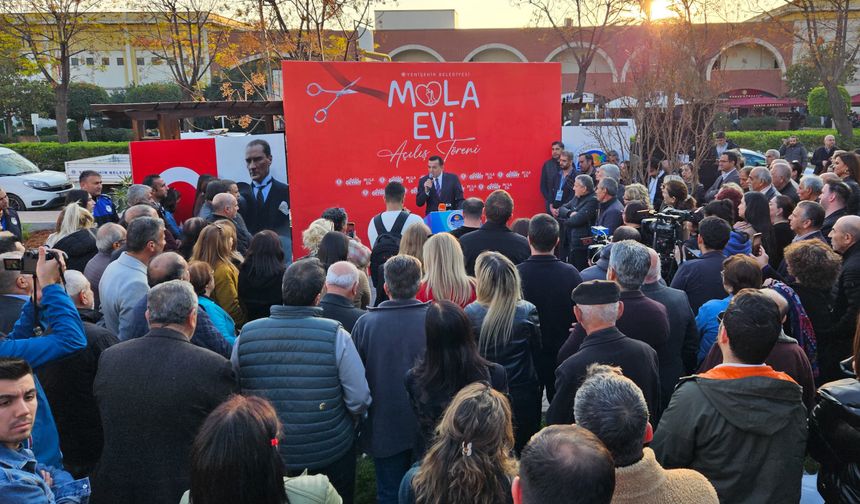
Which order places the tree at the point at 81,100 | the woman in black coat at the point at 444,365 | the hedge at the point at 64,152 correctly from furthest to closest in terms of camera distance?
the tree at the point at 81,100
the hedge at the point at 64,152
the woman in black coat at the point at 444,365

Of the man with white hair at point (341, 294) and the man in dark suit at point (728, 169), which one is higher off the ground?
the man in dark suit at point (728, 169)

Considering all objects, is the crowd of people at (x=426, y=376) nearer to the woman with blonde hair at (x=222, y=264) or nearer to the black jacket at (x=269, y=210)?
the woman with blonde hair at (x=222, y=264)

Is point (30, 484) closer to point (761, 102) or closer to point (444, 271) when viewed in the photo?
point (444, 271)

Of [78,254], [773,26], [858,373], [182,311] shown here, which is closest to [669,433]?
[858,373]

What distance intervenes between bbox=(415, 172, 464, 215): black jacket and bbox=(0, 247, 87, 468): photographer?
6.64m

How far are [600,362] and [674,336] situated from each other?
109 centimetres

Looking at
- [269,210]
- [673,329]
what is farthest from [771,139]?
[673,329]

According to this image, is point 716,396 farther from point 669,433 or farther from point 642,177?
point 642,177

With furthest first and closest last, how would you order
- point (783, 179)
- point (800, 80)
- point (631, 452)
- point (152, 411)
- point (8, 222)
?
point (800, 80)
point (8, 222)
point (783, 179)
point (152, 411)
point (631, 452)

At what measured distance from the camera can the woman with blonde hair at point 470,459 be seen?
2426mm

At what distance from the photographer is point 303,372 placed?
351cm

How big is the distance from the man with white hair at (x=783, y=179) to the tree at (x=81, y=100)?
31.6m

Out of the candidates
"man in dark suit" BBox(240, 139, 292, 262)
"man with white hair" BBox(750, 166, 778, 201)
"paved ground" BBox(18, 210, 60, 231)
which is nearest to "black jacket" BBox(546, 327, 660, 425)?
"man with white hair" BBox(750, 166, 778, 201)

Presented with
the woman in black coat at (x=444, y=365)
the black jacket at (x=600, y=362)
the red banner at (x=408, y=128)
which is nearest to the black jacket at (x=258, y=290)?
the woman in black coat at (x=444, y=365)
